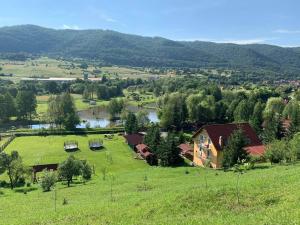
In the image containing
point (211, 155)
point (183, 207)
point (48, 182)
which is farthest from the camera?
point (211, 155)

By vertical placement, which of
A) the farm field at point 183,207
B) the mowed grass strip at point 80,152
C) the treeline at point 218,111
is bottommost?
the mowed grass strip at point 80,152

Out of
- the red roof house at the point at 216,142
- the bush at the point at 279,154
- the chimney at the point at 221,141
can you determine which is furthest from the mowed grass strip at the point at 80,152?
the bush at the point at 279,154

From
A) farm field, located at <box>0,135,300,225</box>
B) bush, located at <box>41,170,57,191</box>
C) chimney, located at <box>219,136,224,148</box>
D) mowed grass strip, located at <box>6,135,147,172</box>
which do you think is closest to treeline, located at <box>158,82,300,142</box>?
mowed grass strip, located at <box>6,135,147,172</box>

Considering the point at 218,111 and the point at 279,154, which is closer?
the point at 279,154

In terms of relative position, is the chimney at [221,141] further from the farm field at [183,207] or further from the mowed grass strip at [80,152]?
the farm field at [183,207]

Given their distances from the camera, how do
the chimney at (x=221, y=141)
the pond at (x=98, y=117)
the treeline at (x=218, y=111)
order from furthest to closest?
1. the pond at (x=98, y=117)
2. the treeline at (x=218, y=111)
3. the chimney at (x=221, y=141)

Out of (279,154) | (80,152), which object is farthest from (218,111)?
(279,154)

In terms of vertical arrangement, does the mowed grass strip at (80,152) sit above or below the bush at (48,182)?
below

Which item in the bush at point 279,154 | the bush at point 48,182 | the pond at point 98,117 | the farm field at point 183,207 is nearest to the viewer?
the farm field at point 183,207

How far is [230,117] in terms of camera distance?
120 metres

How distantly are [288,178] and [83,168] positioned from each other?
29.9m

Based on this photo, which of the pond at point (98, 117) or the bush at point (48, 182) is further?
the pond at point (98, 117)

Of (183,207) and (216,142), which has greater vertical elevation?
→ (183,207)

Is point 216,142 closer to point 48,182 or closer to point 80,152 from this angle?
point 48,182
